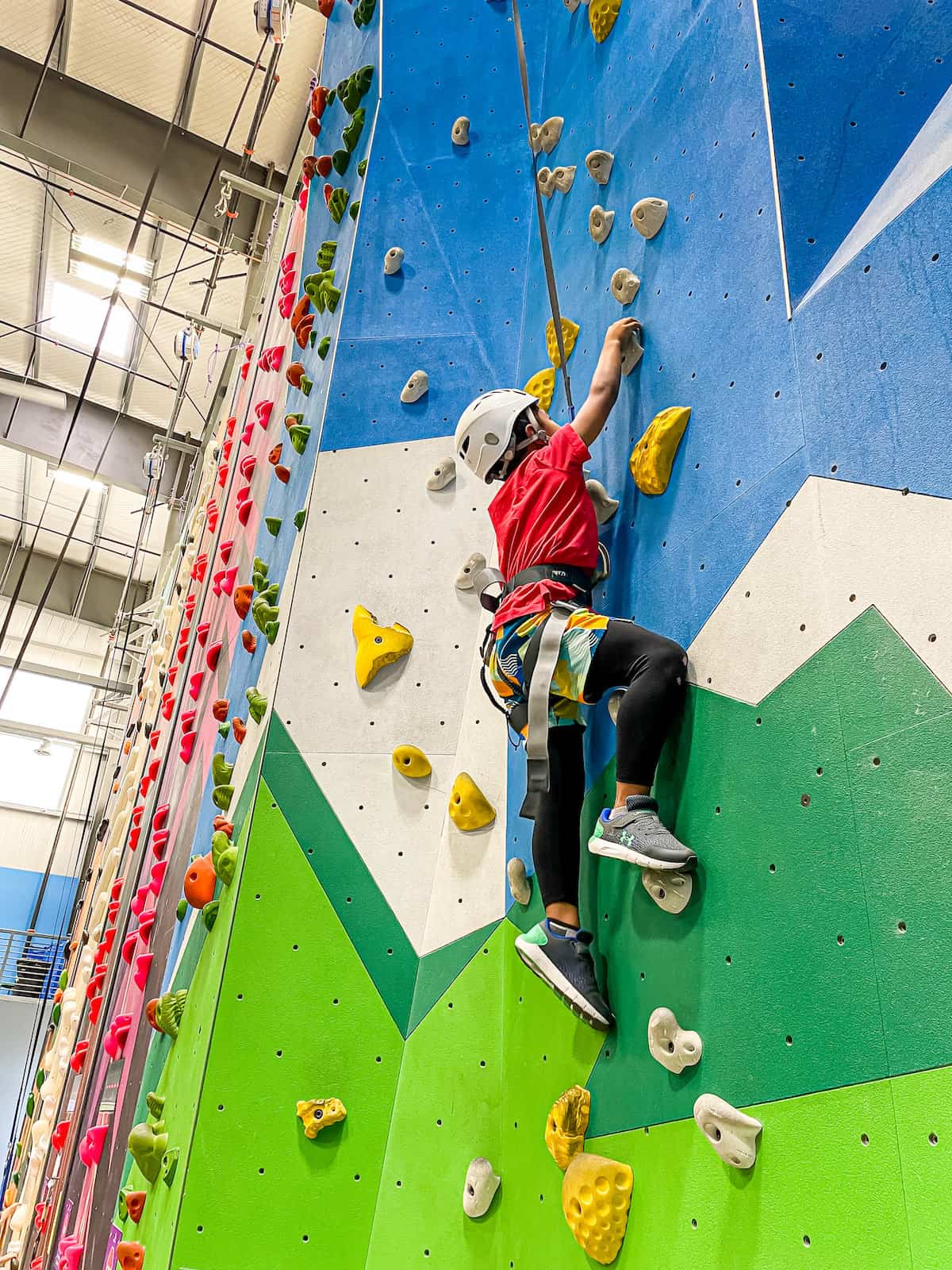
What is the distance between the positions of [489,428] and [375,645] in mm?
851

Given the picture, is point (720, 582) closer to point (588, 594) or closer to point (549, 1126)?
point (588, 594)

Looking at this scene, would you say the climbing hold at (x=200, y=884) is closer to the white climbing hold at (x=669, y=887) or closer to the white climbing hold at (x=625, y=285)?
the white climbing hold at (x=669, y=887)

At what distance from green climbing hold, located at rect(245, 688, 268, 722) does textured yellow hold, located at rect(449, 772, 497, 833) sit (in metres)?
0.71

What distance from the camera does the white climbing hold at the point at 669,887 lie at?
186cm

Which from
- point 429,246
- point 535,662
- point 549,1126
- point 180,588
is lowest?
point 549,1126

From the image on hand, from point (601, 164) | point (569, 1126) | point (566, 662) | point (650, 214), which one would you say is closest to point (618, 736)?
point (566, 662)

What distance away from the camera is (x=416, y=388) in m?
3.52

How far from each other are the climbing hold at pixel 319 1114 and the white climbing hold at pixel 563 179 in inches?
112

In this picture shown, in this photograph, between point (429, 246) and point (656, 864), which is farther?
point (429, 246)

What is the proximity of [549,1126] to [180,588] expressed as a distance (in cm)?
661

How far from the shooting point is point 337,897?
281 centimetres

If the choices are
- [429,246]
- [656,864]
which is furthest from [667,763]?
[429,246]

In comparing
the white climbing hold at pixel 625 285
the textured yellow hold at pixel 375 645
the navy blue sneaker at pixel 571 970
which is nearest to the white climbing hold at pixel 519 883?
the navy blue sneaker at pixel 571 970

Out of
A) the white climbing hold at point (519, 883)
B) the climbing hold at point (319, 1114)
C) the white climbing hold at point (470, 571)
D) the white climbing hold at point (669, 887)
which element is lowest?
the climbing hold at point (319, 1114)
